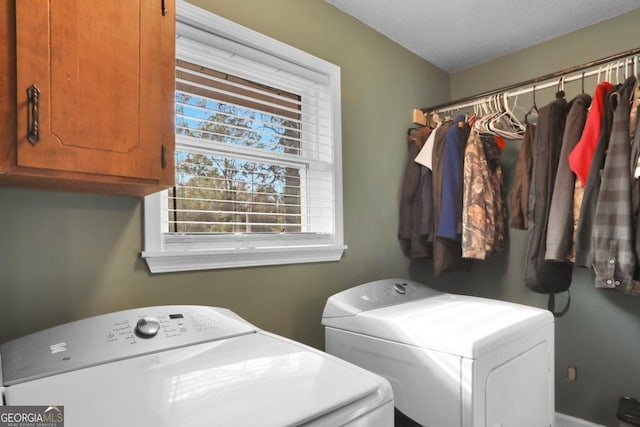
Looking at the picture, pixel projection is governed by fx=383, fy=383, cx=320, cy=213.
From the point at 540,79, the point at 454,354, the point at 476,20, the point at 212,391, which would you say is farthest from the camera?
the point at 476,20

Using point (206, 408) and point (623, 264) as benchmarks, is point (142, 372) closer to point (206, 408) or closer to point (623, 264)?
point (206, 408)

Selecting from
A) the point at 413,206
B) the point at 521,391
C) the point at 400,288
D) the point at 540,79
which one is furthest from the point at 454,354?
the point at 540,79

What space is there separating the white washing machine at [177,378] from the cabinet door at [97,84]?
48 centimetres

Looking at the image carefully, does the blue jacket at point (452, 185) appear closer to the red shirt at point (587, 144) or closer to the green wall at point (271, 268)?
the green wall at point (271, 268)

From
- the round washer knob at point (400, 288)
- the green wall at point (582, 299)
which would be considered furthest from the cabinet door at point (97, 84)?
Answer: the green wall at point (582, 299)

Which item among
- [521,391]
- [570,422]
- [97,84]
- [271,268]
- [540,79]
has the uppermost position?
[540,79]

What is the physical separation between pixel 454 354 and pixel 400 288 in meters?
0.70

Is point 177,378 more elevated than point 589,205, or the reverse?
point 589,205

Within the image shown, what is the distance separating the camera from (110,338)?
1.09 meters

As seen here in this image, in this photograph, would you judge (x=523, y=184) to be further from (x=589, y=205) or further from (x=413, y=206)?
(x=413, y=206)

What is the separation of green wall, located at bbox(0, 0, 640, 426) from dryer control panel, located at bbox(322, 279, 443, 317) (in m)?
0.23

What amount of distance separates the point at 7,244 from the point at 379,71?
204 cm

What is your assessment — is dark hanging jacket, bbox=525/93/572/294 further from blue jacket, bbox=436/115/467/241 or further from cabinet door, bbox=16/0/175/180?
cabinet door, bbox=16/0/175/180

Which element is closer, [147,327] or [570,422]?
[147,327]
